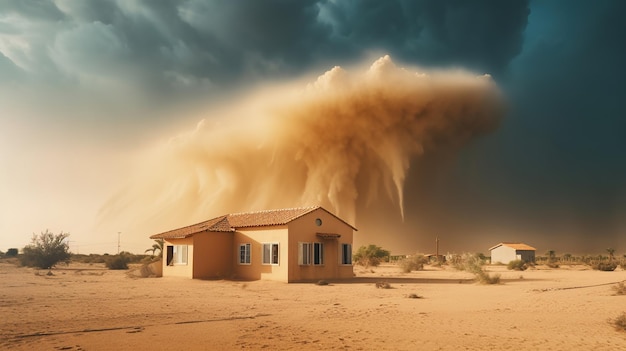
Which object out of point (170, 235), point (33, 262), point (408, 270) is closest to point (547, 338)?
point (170, 235)

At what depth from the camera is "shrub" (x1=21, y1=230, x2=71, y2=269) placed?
44906 millimetres

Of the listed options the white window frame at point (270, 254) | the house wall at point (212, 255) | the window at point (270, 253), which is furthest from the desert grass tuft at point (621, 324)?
the house wall at point (212, 255)

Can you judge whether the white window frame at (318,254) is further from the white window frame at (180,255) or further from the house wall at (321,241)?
the white window frame at (180,255)

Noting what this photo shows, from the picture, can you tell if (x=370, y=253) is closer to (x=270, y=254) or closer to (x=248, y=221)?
(x=248, y=221)

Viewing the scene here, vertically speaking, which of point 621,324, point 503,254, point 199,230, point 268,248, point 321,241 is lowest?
point 621,324

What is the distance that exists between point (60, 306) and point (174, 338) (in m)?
7.05

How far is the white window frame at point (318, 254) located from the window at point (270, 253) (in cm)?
197

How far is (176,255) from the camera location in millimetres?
30328

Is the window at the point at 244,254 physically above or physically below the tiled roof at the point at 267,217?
below

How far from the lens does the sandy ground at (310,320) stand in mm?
9688

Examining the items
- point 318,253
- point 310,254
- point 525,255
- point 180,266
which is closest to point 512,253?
point 525,255

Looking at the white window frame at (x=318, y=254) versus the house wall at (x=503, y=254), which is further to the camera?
the house wall at (x=503, y=254)

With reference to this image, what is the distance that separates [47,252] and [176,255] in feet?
68.6

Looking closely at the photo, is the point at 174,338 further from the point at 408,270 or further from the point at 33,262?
the point at 33,262
